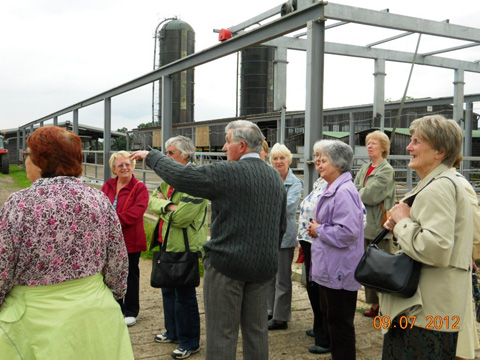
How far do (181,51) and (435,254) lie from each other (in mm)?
26487

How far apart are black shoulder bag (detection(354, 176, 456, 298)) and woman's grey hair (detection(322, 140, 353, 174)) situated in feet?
3.90

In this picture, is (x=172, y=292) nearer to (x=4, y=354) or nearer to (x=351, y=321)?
(x=351, y=321)

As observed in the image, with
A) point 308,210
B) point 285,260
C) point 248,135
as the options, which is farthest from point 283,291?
point 248,135

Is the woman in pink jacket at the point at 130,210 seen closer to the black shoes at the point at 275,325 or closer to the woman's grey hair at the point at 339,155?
the black shoes at the point at 275,325

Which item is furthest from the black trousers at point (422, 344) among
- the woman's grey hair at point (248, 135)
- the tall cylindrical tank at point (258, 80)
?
the tall cylindrical tank at point (258, 80)

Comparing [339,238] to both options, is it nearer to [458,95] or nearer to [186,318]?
[186,318]

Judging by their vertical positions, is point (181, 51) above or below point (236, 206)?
above

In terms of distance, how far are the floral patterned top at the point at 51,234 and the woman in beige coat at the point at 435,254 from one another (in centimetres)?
148

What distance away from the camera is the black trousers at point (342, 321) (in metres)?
3.31

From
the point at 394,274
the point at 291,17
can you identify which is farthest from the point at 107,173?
the point at 394,274

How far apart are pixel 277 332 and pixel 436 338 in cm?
221

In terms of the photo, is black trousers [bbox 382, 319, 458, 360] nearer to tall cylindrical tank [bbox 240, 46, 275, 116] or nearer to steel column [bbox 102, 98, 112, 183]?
steel column [bbox 102, 98, 112, 183]

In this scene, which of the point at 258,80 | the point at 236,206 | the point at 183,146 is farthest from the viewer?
the point at 258,80

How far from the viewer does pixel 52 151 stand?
232cm
